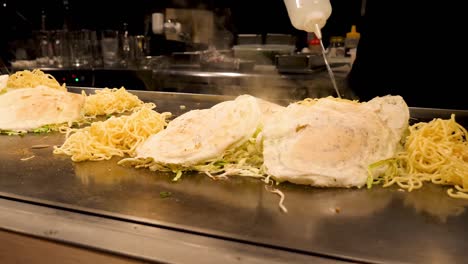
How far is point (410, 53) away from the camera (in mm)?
3990

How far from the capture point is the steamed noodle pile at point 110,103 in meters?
3.17

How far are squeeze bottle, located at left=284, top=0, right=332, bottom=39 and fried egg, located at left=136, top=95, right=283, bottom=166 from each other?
662mm

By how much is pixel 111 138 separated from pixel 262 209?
107 centimetres

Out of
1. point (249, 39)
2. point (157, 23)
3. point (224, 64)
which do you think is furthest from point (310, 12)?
point (157, 23)

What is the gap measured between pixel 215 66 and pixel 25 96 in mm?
3258

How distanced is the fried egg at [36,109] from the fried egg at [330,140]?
1481mm

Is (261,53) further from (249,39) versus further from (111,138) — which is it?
(111,138)

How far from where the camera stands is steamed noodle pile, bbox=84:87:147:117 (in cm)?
317

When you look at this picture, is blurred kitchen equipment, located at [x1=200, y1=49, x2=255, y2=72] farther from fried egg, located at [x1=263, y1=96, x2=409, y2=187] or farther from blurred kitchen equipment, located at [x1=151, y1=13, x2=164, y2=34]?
fried egg, located at [x1=263, y1=96, x2=409, y2=187]

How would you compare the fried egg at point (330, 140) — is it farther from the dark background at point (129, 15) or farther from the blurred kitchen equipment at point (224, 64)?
the dark background at point (129, 15)

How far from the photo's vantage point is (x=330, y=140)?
1787mm

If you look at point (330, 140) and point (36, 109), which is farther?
point (36, 109)

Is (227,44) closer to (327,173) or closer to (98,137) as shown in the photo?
(98,137)

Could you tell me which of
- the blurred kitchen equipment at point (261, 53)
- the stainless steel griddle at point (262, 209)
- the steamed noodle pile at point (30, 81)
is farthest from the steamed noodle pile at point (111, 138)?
the blurred kitchen equipment at point (261, 53)
